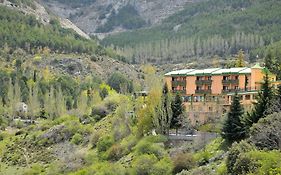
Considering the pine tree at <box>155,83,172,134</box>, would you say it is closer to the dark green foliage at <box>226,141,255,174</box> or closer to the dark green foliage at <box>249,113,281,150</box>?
the dark green foliage at <box>249,113,281,150</box>

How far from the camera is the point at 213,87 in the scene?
7838 centimetres

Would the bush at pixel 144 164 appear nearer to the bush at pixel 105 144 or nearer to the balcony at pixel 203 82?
the bush at pixel 105 144

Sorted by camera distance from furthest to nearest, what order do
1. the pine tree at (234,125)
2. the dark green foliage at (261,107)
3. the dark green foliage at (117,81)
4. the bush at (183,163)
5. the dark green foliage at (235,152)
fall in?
the dark green foliage at (117,81), the bush at (183,163), the pine tree at (234,125), the dark green foliage at (261,107), the dark green foliage at (235,152)

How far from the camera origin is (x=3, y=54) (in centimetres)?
17138

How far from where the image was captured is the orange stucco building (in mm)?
73312

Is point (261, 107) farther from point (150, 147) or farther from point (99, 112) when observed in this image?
point (99, 112)

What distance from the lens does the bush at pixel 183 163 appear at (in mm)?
59806

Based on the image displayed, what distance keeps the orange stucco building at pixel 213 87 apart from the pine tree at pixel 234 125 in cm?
886

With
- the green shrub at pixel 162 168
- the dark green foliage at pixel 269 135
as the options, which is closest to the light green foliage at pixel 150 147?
the green shrub at pixel 162 168

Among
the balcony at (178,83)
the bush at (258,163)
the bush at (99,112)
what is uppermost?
the balcony at (178,83)

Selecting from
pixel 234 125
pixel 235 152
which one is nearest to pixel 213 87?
pixel 234 125

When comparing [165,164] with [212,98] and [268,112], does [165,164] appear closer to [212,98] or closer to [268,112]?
[268,112]

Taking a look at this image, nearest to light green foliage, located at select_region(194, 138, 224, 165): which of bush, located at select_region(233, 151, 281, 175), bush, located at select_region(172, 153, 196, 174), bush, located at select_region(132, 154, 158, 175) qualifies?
bush, located at select_region(172, 153, 196, 174)

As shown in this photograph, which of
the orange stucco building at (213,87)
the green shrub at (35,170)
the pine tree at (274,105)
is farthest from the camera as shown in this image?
the green shrub at (35,170)
